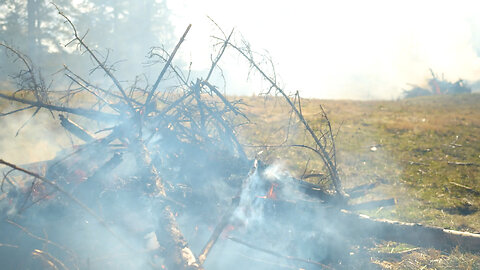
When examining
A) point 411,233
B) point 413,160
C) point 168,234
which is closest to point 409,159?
point 413,160

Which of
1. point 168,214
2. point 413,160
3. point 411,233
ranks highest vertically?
point 413,160

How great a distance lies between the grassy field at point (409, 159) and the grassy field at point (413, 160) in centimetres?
1

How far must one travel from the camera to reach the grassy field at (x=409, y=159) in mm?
4414

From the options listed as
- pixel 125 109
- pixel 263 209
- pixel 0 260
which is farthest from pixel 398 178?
pixel 0 260

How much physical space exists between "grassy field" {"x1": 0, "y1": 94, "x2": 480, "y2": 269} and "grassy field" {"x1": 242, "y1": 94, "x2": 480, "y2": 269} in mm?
12

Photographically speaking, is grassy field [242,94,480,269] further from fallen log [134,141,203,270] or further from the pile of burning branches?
fallen log [134,141,203,270]

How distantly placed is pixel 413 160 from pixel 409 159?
9cm

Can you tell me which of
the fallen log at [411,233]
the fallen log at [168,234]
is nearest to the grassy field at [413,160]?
the fallen log at [411,233]

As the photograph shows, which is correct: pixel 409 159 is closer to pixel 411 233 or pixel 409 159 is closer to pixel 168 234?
pixel 411 233

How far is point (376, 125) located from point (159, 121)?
795 centimetres

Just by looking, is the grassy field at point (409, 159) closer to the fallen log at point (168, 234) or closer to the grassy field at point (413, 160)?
the grassy field at point (413, 160)

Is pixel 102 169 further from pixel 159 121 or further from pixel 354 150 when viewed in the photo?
pixel 354 150

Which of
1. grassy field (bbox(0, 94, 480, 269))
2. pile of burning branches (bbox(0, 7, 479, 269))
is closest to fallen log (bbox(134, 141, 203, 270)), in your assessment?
pile of burning branches (bbox(0, 7, 479, 269))

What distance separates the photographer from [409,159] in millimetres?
7348
